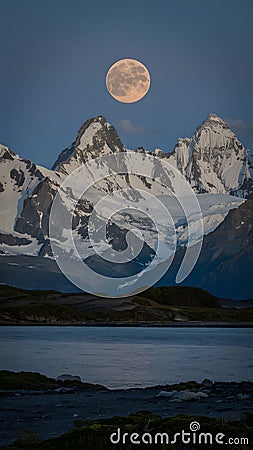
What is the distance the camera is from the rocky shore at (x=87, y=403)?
113 ft

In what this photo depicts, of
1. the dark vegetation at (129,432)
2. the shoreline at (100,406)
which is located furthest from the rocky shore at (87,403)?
the dark vegetation at (129,432)

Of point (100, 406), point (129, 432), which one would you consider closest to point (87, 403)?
point (100, 406)

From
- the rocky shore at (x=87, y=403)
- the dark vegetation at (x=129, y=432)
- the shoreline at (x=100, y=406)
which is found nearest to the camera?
the dark vegetation at (x=129, y=432)

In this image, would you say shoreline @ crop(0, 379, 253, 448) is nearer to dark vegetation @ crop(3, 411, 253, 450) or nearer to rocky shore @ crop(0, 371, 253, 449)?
rocky shore @ crop(0, 371, 253, 449)

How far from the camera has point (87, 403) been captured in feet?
149

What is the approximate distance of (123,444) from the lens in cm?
2422

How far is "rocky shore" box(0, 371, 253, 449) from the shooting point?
1352 inches

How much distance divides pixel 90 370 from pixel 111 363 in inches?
476

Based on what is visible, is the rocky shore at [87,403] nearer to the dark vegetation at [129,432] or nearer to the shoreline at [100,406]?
the shoreline at [100,406]

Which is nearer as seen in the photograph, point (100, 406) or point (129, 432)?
point (129, 432)

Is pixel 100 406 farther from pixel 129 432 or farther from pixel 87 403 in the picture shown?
pixel 129 432

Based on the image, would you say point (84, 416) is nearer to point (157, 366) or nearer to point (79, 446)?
point (79, 446)

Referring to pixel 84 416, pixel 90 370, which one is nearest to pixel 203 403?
pixel 84 416

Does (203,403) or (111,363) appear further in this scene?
(111,363)
